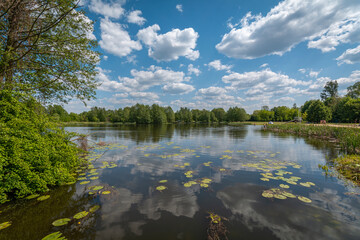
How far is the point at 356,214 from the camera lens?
15.8 ft

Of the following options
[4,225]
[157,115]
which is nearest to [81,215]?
[4,225]

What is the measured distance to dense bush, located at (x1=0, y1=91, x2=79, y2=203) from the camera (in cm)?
470

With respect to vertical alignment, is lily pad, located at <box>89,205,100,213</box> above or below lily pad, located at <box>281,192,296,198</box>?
above

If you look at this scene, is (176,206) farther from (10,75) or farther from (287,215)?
(10,75)

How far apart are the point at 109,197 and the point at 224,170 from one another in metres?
6.19

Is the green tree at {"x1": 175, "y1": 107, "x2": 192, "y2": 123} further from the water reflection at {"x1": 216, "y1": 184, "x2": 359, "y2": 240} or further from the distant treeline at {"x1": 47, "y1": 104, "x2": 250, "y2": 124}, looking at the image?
the water reflection at {"x1": 216, "y1": 184, "x2": 359, "y2": 240}

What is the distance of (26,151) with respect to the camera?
5148mm

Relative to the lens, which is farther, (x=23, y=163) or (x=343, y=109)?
(x=343, y=109)

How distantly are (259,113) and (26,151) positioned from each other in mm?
139460

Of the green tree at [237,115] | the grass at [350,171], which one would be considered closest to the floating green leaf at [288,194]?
the grass at [350,171]

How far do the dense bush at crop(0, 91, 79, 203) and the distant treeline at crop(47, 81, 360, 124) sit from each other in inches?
1761

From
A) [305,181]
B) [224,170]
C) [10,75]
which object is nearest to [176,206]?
[224,170]

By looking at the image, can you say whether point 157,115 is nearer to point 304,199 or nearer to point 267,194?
point 267,194

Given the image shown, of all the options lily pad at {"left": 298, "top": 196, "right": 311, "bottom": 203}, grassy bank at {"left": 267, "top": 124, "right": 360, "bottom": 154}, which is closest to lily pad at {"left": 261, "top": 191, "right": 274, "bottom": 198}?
lily pad at {"left": 298, "top": 196, "right": 311, "bottom": 203}
